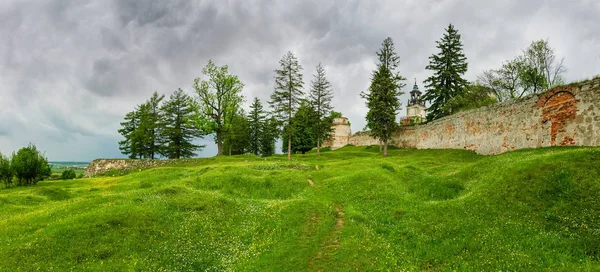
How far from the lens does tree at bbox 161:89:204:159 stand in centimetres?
6600

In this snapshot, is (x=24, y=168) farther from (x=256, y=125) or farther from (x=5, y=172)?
(x=256, y=125)

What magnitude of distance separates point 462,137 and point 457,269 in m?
30.4

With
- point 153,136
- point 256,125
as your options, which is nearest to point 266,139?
point 256,125

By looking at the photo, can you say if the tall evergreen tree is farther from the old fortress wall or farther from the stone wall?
the old fortress wall

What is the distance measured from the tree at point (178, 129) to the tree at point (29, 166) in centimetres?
3223

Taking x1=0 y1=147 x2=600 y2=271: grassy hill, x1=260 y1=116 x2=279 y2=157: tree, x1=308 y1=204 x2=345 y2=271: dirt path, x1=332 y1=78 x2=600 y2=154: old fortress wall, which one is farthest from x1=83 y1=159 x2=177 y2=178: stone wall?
x1=308 y1=204 x2=345 y2=271: dirt path

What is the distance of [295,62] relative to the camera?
49.1 metres

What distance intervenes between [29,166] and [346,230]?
35879 millimetres

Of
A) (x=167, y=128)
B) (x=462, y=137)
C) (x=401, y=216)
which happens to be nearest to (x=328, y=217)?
(x=401, y=216)

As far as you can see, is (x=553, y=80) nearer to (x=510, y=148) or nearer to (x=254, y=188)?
(x=510, y=148)

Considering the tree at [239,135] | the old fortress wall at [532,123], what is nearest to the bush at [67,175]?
the tree at [239,135]

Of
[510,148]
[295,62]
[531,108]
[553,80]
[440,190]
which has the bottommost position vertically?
[440,190]

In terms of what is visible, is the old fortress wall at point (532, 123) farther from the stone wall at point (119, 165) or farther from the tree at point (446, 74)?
the stone wall at point (119, 165)

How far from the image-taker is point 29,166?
3178 centimetres
